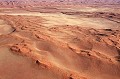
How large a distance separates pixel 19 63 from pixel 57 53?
50.4 inches

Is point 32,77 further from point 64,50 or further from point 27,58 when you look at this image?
point 64,50

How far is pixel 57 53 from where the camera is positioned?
517 centimetres

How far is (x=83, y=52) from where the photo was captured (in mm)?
5363

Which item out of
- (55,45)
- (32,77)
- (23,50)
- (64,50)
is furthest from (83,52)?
(32,77)

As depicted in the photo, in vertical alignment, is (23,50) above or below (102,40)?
above

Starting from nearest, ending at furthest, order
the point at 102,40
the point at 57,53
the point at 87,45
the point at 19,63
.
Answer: the point at 19,63, the point at 57,53, the point at 87,45, the point at 102,40

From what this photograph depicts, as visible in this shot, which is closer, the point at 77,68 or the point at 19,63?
the point at 19,63

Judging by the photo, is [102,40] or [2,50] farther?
[102,40]

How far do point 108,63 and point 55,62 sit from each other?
135 centimetres

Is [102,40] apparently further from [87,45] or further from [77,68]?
[77,68]

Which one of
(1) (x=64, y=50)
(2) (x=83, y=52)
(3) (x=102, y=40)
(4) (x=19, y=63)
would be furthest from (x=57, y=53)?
(3) (x=102, y=40)

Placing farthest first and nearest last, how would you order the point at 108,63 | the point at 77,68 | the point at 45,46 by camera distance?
the point at 45,46 < the point at 108,63 < the point at 77,68

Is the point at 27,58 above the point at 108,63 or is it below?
above

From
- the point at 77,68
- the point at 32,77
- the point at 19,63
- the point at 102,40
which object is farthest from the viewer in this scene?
the point at 102,40
